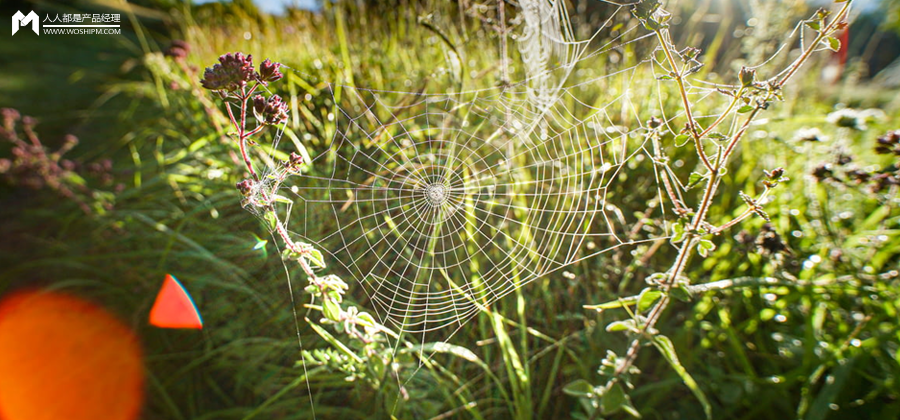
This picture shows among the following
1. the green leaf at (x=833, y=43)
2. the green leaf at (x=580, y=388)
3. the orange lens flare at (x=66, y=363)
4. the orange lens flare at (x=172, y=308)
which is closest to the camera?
the green leaf at (x=833, y=43)

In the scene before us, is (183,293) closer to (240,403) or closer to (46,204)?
(240,403)

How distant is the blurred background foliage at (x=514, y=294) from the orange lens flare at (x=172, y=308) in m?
0.04

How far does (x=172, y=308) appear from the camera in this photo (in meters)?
1.98

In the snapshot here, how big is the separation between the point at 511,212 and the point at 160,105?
2.51m

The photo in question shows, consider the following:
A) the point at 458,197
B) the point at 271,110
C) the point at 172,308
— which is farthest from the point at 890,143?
the point at 172,308

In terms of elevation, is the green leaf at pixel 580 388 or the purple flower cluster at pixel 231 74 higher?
the purple flower cluster at pixel 231 74

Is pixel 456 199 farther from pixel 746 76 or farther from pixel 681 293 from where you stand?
pixel 746 76

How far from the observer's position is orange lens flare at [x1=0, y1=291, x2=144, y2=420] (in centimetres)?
175

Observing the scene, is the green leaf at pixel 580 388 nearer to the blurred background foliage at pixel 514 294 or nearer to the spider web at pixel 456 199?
the blurred background foliage at pixel 514 294

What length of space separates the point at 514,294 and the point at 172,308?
1.44 meters

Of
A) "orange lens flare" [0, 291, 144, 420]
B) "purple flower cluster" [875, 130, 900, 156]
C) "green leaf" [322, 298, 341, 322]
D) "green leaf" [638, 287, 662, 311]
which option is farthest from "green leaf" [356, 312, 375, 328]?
"purple flower cluster" [875, 130, 900, 156]

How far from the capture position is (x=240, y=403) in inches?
69.3

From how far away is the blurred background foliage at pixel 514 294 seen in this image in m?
1.48

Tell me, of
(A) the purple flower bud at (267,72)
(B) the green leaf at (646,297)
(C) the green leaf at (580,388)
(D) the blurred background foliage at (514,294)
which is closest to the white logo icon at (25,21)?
(D) the blurred background foliage at (514,294)
